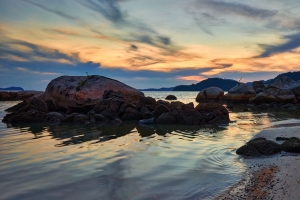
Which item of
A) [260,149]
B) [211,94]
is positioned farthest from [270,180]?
[211,94]

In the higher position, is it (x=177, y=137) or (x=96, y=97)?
(x=96, y=97)

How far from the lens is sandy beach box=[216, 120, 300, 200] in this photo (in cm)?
405

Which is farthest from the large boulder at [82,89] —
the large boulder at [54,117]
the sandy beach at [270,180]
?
the sandy beach at [270,180]

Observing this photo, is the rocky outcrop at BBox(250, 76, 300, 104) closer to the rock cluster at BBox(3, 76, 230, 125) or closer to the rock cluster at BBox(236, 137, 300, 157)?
the rock cluster at BBox(3, 76, 230, 125)

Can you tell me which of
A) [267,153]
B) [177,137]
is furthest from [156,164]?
[177,137]

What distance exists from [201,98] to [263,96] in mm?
15147

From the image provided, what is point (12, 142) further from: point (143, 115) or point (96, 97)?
point (96, 97)

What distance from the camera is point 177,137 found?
10.1 meters

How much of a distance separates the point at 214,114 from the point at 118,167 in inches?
403

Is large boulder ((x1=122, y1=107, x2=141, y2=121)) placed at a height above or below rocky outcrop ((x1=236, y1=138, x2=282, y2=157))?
above

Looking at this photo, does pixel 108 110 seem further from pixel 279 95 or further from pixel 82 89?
pixel 279 95

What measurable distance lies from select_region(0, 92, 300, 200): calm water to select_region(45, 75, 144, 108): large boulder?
43.0 ft

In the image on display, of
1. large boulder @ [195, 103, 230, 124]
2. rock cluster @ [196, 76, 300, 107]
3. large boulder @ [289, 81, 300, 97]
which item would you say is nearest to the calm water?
large boulder @ [195, 103, 230, 124]

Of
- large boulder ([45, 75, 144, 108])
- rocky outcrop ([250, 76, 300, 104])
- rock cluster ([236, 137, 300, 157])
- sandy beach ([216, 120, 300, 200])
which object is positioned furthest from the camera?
rocky outcrop ([250, 76, 300, 104])
